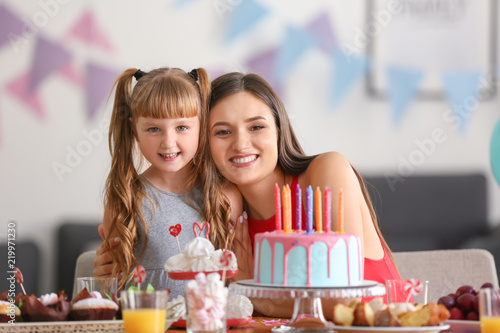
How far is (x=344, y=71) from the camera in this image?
3947 millimetres

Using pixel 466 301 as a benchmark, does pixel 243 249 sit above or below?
above

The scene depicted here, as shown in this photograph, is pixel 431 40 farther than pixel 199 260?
Yes

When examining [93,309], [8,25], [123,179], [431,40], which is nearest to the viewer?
[93,309]

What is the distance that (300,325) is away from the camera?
1.38m

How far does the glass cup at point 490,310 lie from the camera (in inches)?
49.0

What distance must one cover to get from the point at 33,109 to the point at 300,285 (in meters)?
2.56

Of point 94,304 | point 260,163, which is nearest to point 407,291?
point 94,304

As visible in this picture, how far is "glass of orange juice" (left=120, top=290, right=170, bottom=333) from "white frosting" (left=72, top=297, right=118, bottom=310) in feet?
0.37

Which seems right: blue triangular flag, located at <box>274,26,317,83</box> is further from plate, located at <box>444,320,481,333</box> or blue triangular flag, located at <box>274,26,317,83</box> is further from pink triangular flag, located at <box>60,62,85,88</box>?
plate, located at <box>444,320,481,333</box>

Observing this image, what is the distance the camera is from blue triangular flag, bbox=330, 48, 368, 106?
3939mm

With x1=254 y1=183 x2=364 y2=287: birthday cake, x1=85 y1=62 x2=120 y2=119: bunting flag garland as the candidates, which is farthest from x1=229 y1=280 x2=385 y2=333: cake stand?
x1=85 y1=62 x2=120 y2=119: bunting flag garland

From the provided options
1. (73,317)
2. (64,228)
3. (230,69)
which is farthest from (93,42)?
(73,317)

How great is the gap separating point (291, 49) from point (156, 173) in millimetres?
1868

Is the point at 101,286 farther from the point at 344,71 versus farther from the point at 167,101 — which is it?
the point at 344,71
